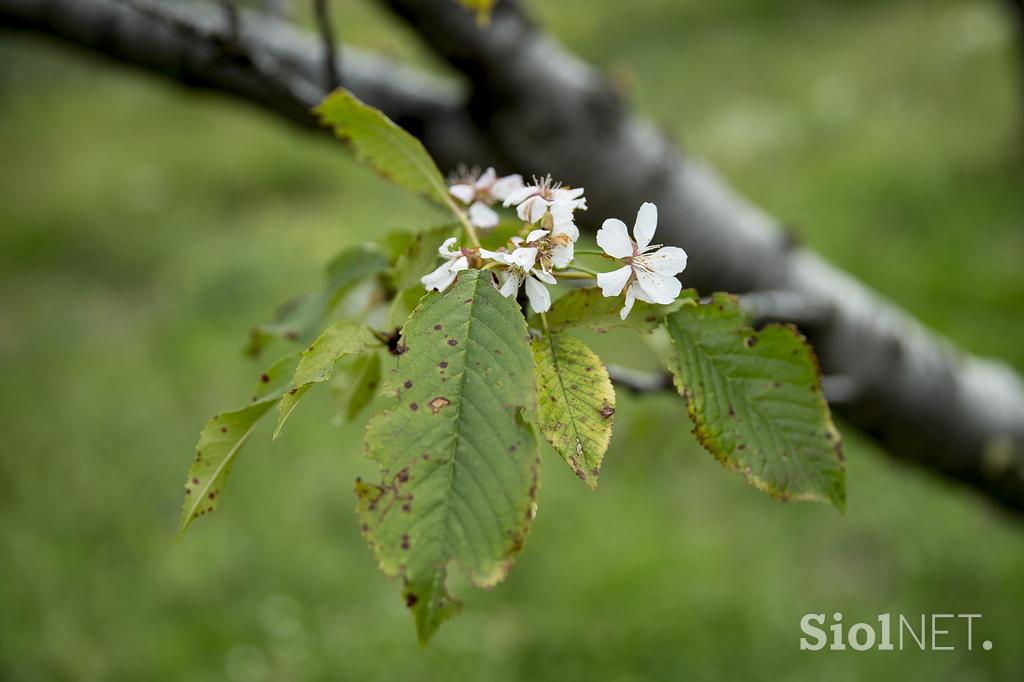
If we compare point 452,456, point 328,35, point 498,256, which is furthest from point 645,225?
point 328,35

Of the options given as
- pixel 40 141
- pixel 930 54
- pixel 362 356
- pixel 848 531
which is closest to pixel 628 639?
pixel 848 531

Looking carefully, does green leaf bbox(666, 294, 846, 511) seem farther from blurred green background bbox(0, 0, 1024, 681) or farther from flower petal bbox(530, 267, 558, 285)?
blurred green background bbox(0, 0, 1024, 681)

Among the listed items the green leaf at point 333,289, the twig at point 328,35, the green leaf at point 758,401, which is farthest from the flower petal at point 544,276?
the twig at point 328,35

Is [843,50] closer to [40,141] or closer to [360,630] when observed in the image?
[360,630]

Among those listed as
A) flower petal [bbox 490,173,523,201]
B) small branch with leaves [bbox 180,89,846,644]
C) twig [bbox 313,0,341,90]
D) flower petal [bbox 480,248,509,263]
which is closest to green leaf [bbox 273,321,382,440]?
small branch with leaves [bbox 180,89,846,644]

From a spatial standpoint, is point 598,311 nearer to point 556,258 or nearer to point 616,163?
point 556,258

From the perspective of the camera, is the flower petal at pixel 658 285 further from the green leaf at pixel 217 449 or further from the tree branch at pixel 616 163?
the tree branch at pixel 616 163

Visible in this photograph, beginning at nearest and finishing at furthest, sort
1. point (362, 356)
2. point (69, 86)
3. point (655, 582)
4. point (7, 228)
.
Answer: point (362, 356)
point (655, 582)
point (7, 228)
point (69, 86)
